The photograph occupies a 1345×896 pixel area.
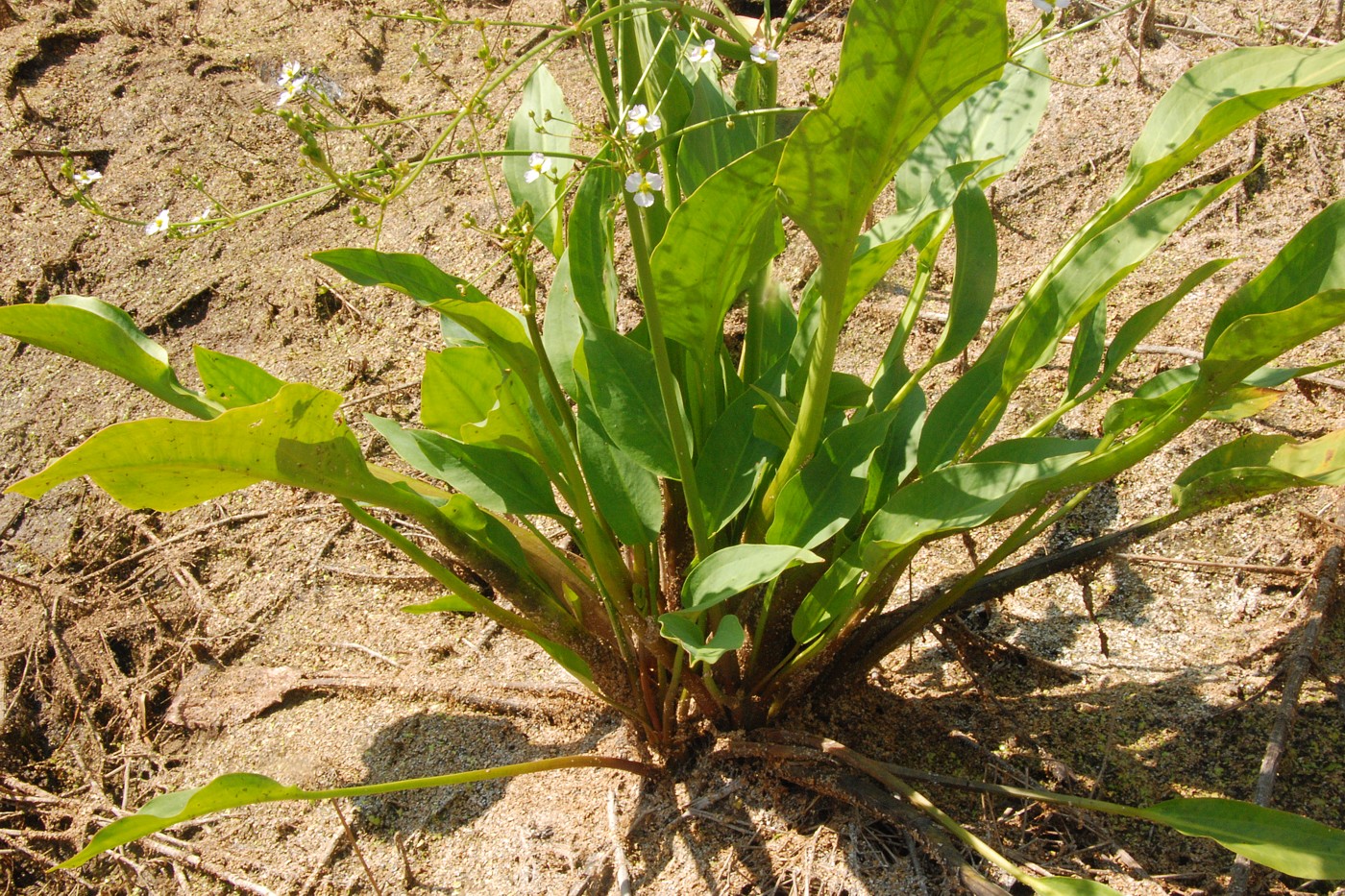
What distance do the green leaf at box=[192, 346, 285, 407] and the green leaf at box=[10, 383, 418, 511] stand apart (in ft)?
0.46

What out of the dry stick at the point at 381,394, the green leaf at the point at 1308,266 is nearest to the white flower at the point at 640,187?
the green leaf at the point at 1308,266

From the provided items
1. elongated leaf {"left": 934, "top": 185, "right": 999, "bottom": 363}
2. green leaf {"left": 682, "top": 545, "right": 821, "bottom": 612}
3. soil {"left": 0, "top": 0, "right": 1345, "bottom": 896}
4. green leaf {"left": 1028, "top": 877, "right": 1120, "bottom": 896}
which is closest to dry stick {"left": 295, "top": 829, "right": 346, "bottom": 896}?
soil {"left": 0, "top": 0, "right": 1345, "bottom": 896}

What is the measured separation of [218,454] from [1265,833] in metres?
0.96

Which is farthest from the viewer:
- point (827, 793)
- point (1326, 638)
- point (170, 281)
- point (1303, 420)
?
point (170, 281)

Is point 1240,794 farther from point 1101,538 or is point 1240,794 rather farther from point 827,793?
point 827,793

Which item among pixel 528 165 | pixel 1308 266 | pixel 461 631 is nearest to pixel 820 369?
pixel 1308 266

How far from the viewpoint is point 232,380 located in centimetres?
104

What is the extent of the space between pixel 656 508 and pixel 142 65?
2.08 m

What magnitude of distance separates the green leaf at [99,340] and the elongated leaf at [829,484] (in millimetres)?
619

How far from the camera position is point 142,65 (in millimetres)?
2416

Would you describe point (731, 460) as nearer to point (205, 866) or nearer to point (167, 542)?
point (205, 866)

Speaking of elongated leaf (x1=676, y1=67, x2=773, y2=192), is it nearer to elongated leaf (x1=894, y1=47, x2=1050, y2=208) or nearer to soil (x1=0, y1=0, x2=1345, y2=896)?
elongated leaf (x1=894, y1=47, x2=1050, y2=208)

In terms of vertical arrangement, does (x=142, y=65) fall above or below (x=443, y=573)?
above

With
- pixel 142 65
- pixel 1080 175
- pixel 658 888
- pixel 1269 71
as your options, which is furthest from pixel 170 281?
pixel 1269 71
